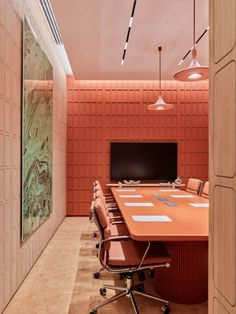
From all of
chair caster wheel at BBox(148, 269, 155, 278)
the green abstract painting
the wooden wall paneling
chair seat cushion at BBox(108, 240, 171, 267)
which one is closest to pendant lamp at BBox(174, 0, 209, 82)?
the green abstract painting

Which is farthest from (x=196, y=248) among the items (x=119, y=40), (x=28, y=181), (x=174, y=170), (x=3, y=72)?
(x=174, y=170)

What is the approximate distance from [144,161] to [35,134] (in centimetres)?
401

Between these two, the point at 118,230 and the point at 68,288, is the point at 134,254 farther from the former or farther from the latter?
the point at 68,288

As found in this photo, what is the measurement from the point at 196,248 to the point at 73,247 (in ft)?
8.06

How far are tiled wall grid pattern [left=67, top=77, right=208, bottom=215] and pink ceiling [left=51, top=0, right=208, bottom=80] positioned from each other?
3.66ft

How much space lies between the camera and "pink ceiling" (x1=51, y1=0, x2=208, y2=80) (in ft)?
12.5

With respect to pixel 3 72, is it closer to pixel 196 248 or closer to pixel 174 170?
pixel 196 248

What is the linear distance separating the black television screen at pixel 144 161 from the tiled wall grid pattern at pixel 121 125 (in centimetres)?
15

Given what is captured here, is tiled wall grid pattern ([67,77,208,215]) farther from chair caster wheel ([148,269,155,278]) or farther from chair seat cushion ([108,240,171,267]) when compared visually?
chair seat cushion ([108,240,171,267])

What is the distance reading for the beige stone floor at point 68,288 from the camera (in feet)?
8.69

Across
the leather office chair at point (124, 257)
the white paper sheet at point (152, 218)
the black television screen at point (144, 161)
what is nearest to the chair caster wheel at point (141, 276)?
the leather office chair at point (124, 257)

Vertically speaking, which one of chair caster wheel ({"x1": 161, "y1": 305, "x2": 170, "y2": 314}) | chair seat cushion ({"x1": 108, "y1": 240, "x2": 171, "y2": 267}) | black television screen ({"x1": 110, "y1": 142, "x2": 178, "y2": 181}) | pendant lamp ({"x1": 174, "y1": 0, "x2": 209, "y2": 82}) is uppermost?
pendant lamp ({"x1": 174, "y1": 0, "x2": 209, "y2": 82})

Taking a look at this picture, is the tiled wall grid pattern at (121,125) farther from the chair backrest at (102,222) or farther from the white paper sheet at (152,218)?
the chair backrest at (102,222)

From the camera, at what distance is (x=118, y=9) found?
3.89 m
